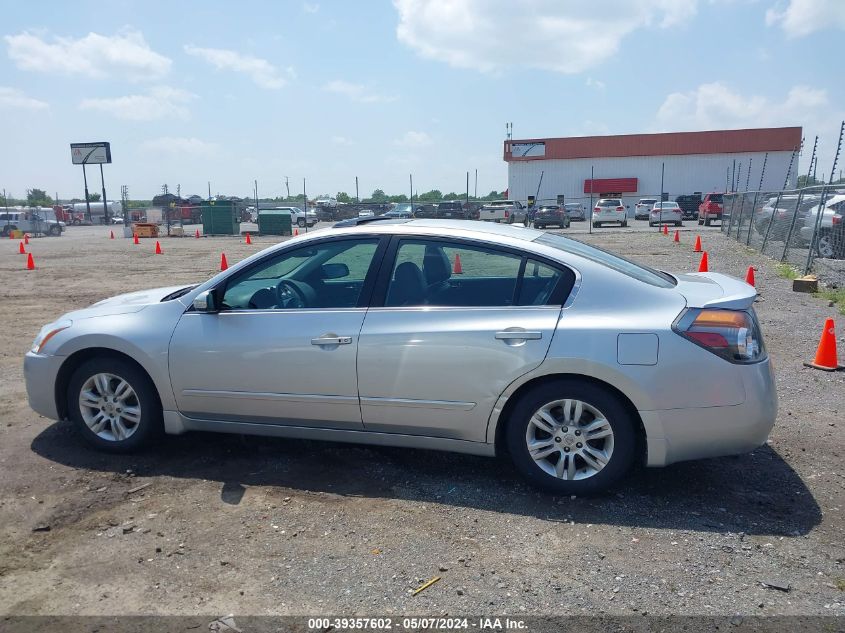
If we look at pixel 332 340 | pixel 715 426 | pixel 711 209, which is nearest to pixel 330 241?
pixel 332 340

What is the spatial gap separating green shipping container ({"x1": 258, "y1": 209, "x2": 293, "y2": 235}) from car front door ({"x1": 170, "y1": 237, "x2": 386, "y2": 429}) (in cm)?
3428

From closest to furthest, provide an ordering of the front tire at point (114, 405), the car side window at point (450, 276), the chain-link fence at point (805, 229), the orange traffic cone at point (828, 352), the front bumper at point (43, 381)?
the car side window at point (450, 276)
the front tire at point (114, 405)
the front bumper at point (43, 381)
the orange traffic cone at point (828, 352)
the chain-link fence at point (805, 229)

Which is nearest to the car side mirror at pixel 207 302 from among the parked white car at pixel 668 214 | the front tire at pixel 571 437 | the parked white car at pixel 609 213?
the front tire at pixel 571 437

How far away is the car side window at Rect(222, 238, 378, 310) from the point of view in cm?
443

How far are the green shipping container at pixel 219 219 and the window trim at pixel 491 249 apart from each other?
3629 centimetres

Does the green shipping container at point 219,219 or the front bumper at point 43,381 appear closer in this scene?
the front bumper at point 43,381

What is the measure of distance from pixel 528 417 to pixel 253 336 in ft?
5.86

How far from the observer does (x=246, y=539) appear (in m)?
3.60

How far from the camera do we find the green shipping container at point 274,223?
38062 mm

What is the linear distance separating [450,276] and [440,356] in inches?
26.3

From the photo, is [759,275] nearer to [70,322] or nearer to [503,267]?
[503,267]

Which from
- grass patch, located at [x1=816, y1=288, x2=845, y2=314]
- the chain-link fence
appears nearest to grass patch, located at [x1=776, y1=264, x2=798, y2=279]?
the chain-link fence

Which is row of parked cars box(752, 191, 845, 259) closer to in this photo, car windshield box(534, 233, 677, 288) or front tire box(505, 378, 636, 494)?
car windshield box(534, 233, 677, 288)

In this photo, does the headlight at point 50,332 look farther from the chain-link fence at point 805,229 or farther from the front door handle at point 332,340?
the chain-link fence at point 805,229
